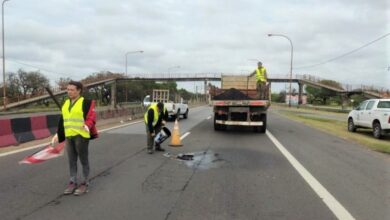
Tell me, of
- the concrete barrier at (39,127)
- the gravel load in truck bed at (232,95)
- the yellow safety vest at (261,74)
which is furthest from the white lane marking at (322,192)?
the yellow safety vest at (261,74)

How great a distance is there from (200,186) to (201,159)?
3323 millimetres

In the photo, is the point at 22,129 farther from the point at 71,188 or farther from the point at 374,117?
the point at 374,117

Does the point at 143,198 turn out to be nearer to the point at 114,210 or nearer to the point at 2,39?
the point at 114,210

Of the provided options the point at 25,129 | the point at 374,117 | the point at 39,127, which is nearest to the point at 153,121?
the point at 25,129

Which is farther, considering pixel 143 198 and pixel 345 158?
pixel 345 158

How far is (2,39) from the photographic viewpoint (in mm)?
47219

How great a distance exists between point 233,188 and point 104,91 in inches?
4406

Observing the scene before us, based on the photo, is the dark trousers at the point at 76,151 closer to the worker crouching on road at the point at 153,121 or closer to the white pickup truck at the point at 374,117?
the worker crouching on road at the point at 153,121

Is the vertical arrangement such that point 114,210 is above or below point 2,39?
below

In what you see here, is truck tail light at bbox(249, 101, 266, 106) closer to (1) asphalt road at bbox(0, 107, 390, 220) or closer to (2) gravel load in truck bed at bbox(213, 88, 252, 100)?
(2) gravel load in truck bed at bbox(213, 88, 252, 100)

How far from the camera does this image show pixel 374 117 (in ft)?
66.7

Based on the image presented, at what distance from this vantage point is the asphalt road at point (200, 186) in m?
6.33

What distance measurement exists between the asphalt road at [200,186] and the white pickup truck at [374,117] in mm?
6678

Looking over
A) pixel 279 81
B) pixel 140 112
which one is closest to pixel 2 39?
pixel 140 112
